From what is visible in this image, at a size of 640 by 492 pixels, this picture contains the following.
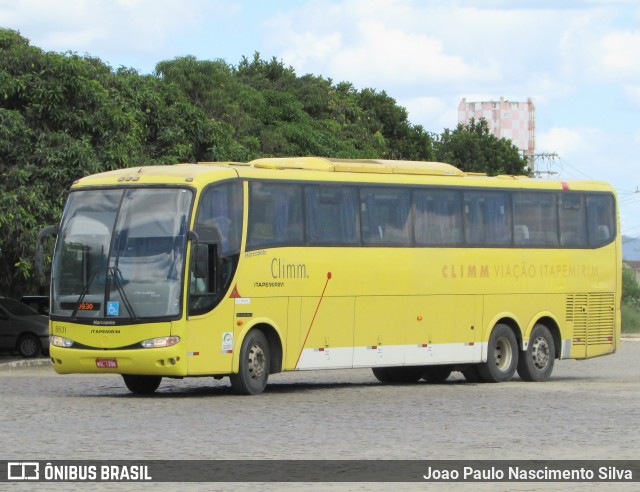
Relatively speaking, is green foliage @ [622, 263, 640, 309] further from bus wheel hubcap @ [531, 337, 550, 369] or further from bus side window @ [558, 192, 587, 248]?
bus wheel hubcap @ [531, 337, 550, 369]

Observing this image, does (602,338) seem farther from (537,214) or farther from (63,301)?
(63,301)

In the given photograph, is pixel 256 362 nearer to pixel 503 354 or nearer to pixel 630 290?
pixel 503 354

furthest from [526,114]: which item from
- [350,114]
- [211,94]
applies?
[211,94]

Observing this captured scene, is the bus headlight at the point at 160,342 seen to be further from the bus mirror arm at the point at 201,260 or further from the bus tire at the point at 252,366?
the bus tire at the point at 252,366

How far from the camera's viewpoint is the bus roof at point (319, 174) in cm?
2191

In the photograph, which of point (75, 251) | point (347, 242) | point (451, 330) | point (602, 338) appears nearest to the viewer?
point (75, 251)

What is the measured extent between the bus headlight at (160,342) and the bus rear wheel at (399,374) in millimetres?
7384

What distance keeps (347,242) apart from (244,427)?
24.7ft

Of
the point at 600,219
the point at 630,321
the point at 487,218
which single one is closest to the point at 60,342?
the point at 487,218

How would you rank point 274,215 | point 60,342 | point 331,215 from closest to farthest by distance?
point 60,342
point 274,215
point 331,215

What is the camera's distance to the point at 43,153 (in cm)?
3325

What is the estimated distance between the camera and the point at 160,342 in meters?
21.1

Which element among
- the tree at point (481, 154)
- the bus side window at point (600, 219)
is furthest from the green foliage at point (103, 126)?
the tree at point (481, 154)

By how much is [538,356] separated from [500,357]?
3.09ft
